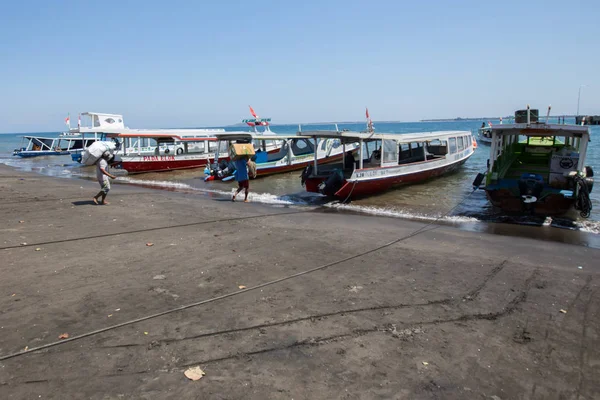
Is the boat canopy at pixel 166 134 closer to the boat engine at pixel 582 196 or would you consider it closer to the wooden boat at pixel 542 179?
the wooden boat at pixel 542 179

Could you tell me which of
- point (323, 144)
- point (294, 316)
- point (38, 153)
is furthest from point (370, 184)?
point (38, 153)

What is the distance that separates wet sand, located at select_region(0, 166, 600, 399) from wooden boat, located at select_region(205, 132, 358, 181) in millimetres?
12390

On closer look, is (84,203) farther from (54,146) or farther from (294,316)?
(54,146)

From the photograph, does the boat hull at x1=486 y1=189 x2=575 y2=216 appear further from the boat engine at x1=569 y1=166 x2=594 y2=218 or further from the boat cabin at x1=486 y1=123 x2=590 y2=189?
the boat cabin at x1=486 y1=123 x2=590 y2=189

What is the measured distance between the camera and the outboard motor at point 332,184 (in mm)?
14773

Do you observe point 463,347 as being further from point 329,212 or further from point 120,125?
point 120,125

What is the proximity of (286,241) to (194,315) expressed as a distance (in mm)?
3571

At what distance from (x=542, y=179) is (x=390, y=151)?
5395 millimetres

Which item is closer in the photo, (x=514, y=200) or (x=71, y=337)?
(x=71, y=337)

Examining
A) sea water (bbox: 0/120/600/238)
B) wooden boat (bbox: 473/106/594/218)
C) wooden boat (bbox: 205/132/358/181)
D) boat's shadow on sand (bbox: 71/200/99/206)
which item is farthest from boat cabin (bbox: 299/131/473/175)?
boat's shadow on sand (bbox: 71/200/99/206)

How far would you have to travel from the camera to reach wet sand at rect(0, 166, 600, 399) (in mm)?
3580

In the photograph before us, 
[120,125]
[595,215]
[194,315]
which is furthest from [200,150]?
[194,315]

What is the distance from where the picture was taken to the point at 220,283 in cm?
576

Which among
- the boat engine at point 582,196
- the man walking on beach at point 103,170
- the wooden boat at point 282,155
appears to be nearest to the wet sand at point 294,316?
the man walking on beach at point 103,170
